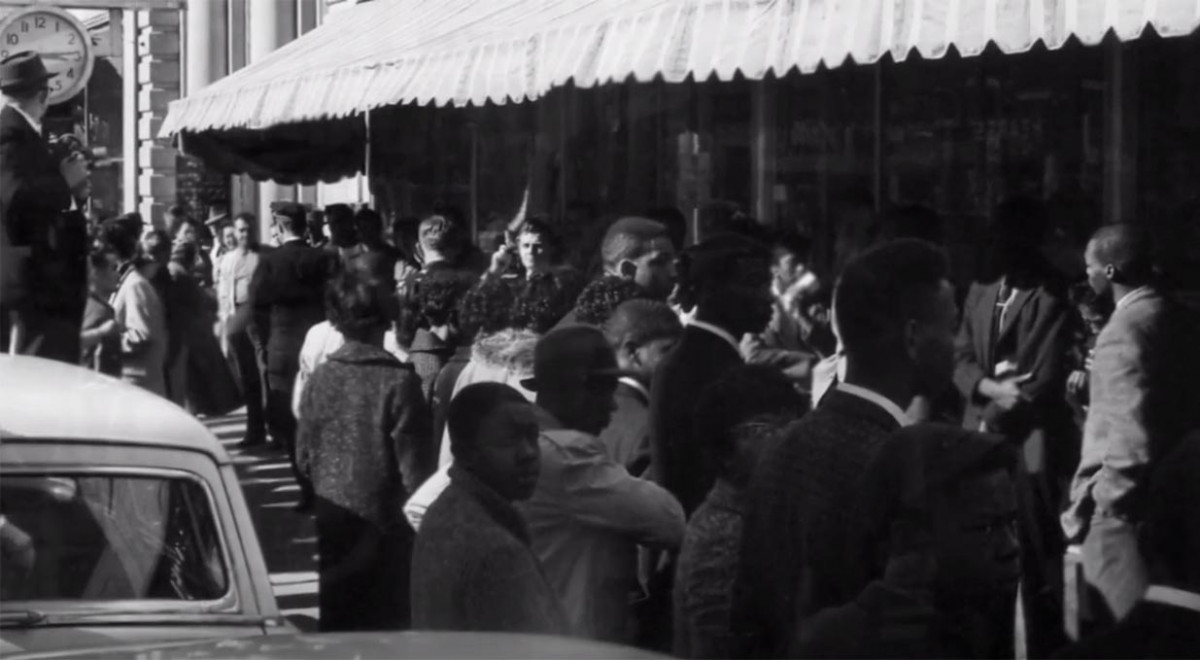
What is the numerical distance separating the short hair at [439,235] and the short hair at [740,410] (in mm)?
1435

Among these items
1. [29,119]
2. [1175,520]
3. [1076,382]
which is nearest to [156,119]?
[29,119]

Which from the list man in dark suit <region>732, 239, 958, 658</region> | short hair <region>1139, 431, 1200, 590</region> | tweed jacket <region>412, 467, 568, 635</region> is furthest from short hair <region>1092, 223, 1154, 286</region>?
tweed jacket <region>412, 467, 568, 635</region>

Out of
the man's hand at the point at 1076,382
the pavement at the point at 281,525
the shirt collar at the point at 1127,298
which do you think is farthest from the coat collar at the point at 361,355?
the shirt collar at the point at 1127,298

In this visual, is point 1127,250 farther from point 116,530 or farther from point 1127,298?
point 116,530

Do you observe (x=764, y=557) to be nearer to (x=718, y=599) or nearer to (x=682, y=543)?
(x=718, y=599)

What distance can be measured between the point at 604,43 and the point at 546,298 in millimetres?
904

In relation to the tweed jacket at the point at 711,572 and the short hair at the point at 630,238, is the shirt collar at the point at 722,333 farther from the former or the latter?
the short hair at the point at 630,238

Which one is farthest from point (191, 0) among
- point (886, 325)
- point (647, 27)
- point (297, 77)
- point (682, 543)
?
point (886, 325)

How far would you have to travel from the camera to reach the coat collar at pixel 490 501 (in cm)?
378

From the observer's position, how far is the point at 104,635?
3.57 metres

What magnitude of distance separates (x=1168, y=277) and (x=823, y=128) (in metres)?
0.91

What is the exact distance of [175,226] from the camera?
18.4 ft

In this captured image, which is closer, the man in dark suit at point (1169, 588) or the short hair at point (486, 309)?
the man in dark suit at point (1169, 588)

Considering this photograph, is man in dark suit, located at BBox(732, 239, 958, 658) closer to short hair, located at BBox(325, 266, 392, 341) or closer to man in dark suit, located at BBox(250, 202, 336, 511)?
short hair, located at BBox(325, 266, 392, 341)
